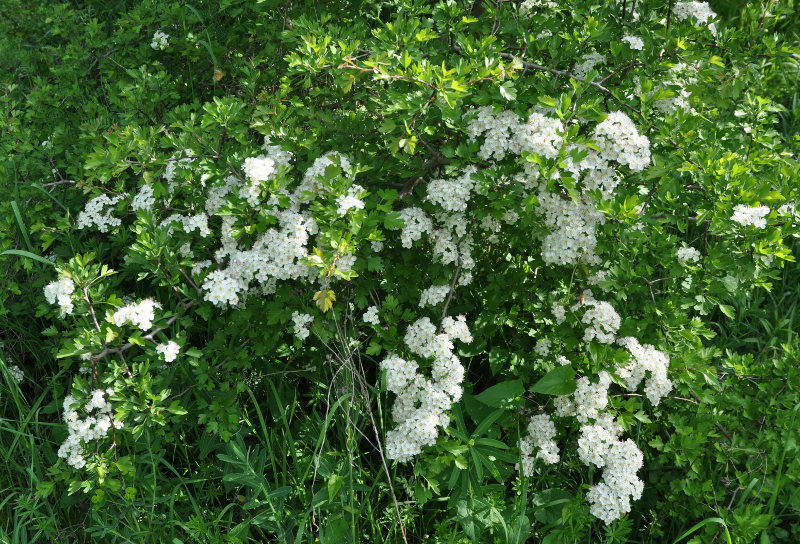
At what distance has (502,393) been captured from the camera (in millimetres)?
2512

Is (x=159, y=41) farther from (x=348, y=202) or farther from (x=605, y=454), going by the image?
(x=605, y=454)

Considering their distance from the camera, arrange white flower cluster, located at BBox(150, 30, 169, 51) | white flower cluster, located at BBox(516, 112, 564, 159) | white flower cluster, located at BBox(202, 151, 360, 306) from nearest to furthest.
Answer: white flower cluster, located at BBox(516, 112, 564, 159) < white flower cluster, located at BBox(202, 151, 360, 306) < white flower cluster, located at BBox(150, 30, 169, 51)

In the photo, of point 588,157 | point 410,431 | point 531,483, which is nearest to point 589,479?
point 531,483

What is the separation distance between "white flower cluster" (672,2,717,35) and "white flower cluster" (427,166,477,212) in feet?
3.70

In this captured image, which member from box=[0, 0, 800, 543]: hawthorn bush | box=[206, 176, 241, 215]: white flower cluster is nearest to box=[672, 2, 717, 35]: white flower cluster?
box=[0, 0, 800, 543]: hawthorn bush

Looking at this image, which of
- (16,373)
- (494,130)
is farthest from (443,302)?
(16,373)

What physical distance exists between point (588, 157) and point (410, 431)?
1.01m

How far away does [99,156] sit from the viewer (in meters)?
2.37

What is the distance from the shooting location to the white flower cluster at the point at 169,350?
7.64 feet

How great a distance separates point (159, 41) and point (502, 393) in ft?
7.18

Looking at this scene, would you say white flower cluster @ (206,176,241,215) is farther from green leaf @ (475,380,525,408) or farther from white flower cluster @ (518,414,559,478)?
white flower cluster @ (518,414,559,478)

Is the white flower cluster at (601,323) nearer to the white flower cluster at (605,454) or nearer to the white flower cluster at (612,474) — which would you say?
the white flower cluster at (605,454)

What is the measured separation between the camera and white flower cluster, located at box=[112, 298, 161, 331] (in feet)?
7.55

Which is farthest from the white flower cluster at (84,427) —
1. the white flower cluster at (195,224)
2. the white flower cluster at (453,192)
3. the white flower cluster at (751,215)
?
the white flower cluster at (751,215)
